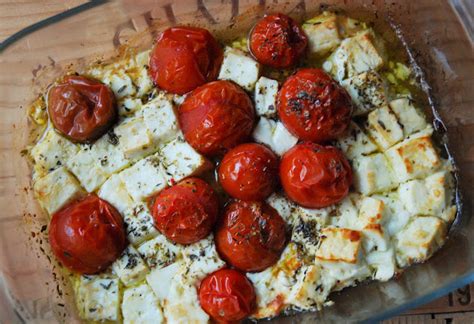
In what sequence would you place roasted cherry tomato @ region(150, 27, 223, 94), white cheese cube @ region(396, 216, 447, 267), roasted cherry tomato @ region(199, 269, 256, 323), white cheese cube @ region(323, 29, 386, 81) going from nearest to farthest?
1. roasted cherry tomato @ region(199, 269, 256, 323)
2. white cheese cube @ region(396, 216, 447, 267)
3. roasted cherry tomato @ region(150, 27, 223, 94)
4. white cheese cube @ region(323, 29, 386, 81)

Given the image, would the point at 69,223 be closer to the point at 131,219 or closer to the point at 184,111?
the point at 131,219

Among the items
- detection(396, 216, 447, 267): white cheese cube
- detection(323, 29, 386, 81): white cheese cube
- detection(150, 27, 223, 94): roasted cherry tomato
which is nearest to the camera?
detection(396, 216, 447, 267): white cheese cube

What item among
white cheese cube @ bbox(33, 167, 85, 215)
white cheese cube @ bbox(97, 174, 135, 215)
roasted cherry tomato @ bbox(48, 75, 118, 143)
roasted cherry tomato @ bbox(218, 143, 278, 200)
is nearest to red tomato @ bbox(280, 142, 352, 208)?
roasted cherry tomato @ bbox(218, 143, 278, 200)

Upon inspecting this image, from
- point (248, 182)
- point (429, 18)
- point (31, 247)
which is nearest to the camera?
point (248, 182)

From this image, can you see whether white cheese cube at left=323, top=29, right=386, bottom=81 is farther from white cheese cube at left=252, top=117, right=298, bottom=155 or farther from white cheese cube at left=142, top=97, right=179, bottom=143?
white cheese cube at left=142, top=97, right=179, bottom=143

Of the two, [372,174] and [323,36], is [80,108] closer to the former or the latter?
[323,36]

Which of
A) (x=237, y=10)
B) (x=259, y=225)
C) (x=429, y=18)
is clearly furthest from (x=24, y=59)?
(x=429, y=18)

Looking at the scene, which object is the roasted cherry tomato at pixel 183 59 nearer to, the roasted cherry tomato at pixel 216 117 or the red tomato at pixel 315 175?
the roasted cherry tomato at pixel 216 117
